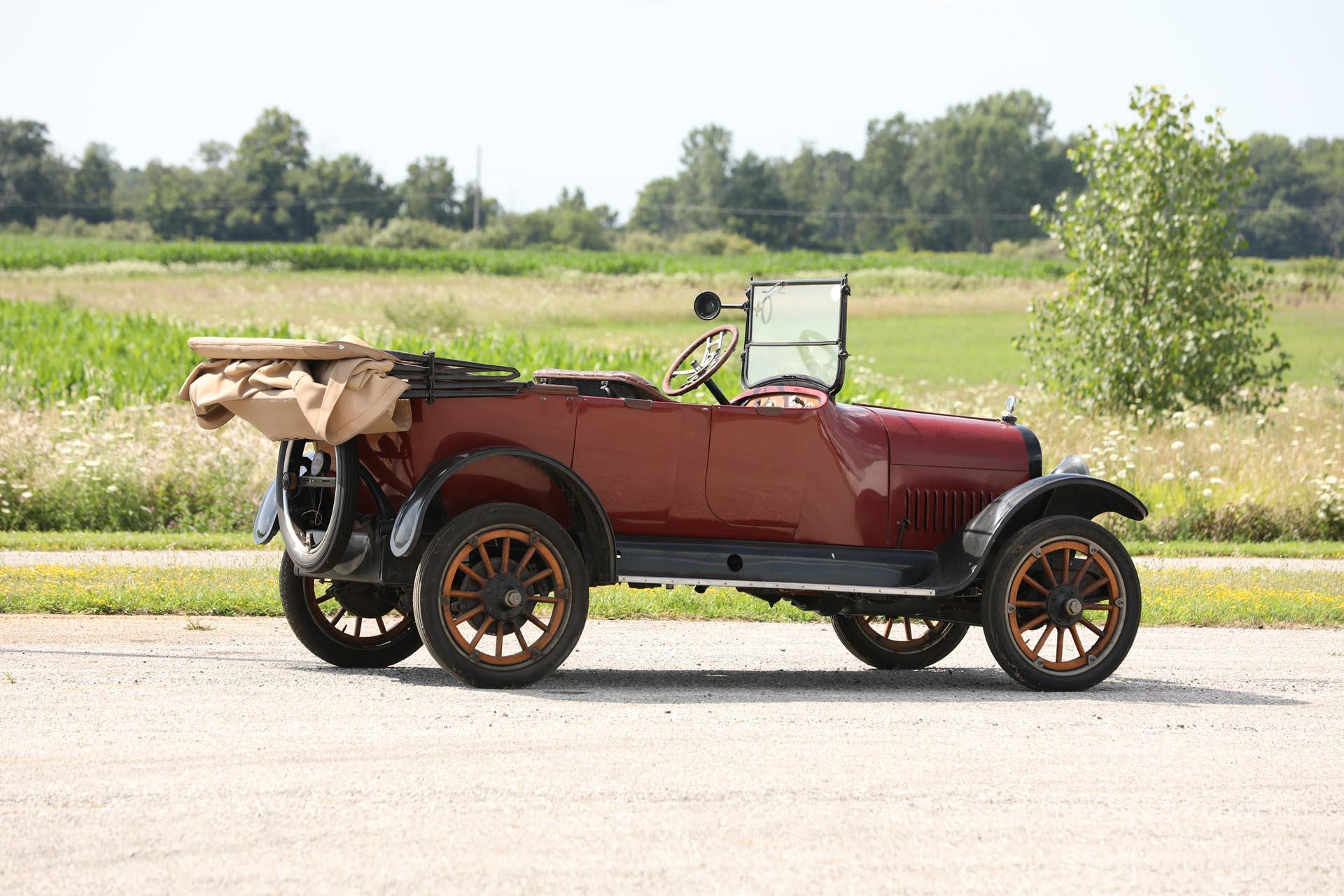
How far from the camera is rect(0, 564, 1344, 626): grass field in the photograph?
32.6ft

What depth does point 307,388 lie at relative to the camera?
21.2 feet

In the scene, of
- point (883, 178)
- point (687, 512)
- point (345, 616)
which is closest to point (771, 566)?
point (687, 512)

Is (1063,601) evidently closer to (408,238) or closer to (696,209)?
(408,238)

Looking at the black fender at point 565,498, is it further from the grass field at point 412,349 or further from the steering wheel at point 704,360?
the grass field at point 412,349

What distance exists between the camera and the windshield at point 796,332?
8094 millimetres

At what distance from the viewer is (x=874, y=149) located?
493 ft

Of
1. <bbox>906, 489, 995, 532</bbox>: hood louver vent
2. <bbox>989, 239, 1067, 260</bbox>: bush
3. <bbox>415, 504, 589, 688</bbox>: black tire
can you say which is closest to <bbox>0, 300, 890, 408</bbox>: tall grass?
<bbox>415, 504, 589, 688</bbox>: black tire

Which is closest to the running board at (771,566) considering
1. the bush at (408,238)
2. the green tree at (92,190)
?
the bush at (408,238)

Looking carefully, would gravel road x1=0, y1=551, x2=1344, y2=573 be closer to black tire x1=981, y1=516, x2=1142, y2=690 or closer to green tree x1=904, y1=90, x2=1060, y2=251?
black tire x1=981, y1=516, x2=1142, y2=690

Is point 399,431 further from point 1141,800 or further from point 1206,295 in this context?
point 1206,295

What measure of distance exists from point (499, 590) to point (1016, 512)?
2774 mm

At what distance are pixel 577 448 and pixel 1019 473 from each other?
2.61m

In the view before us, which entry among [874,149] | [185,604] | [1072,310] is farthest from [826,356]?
[874,149]

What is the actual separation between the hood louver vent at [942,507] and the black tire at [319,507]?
296 centimetres
